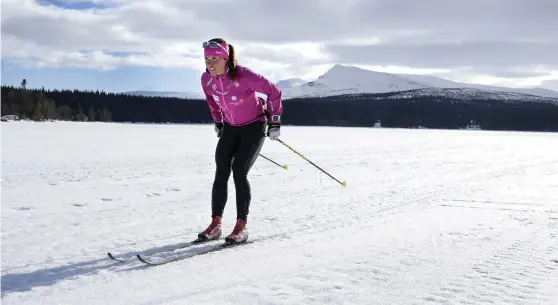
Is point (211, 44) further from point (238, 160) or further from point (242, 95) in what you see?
point (238, 160)

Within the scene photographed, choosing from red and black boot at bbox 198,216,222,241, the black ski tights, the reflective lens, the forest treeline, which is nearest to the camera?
the reflective lens

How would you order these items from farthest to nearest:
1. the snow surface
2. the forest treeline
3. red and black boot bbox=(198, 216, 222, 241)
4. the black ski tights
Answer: the forest treeline, the black ski tights, red and black boot bbox=(198, 216, 222, 241), the snow surface

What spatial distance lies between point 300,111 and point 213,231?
104 m

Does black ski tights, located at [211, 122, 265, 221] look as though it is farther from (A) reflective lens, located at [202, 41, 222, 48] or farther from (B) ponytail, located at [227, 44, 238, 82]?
(A) reflective lens, located at [202, 41, 222, 48]

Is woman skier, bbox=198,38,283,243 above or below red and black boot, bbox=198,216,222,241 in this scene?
above

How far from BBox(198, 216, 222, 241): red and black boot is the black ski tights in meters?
0.07

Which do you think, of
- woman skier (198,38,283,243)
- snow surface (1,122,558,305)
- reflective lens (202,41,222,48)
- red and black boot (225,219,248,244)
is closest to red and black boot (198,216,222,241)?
woman skier (198,38,283,243)

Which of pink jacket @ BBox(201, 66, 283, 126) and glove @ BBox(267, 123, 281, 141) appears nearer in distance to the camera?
pink jacket @ BBox(201, 66, 283, 126)

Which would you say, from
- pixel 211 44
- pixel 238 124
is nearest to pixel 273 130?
pixel 238 124

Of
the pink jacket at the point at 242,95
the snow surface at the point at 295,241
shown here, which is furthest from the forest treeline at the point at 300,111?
the pink jacket at the point at 242,95

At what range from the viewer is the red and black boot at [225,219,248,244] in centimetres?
457

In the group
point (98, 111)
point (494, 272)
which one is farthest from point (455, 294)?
point (98, 111)

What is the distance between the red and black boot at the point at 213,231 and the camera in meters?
4.71

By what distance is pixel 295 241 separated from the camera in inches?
187
